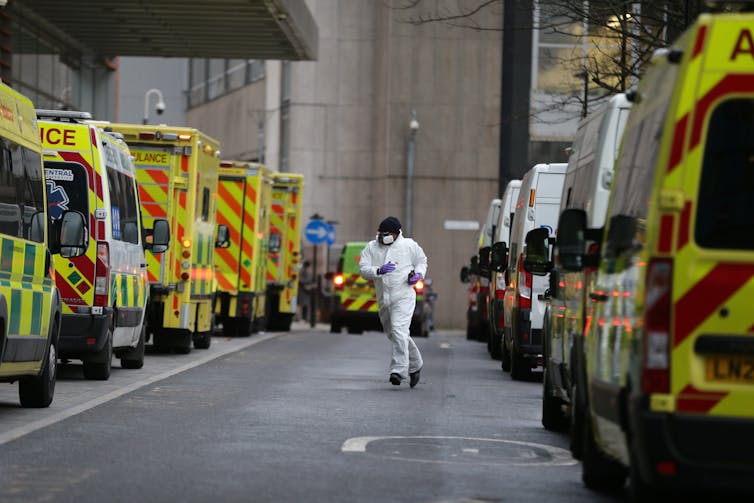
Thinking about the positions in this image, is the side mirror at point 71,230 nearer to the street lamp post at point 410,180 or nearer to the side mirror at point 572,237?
the side mirror at point 572,237

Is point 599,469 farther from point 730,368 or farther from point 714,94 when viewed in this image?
point 714,94

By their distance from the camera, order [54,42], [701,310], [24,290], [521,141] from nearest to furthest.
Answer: [701,310]
[24,290]
[54,42]
[521,141]

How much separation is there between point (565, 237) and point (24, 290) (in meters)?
5.48

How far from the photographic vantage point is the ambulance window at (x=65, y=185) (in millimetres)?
17938

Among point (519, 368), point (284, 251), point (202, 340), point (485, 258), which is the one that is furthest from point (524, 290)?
point (284, 251)

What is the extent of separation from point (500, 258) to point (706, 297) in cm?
1567

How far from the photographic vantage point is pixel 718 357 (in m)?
7.67

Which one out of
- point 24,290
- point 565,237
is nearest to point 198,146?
point 24,290

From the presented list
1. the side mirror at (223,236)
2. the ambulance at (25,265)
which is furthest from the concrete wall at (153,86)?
the ambulance at (25,265)

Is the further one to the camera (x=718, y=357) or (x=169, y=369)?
(x=169, y=369)

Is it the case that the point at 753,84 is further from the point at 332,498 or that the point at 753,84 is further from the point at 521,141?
the point at 521,141

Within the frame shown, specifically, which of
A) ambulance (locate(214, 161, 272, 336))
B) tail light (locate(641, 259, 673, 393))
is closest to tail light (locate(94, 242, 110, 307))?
tail light (locate(641, 259, 673, 393))

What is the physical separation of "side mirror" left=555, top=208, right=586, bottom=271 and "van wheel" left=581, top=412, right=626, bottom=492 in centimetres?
85

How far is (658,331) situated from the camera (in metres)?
7.63
